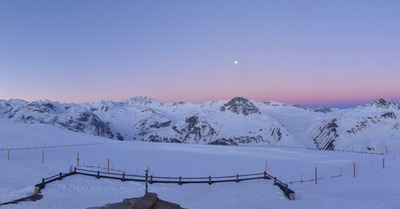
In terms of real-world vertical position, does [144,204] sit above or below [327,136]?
above

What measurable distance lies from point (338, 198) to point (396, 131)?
6482 inches

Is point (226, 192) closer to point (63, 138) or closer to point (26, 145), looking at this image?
point (26, 145)

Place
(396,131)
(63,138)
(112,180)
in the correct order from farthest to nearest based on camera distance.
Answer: (396,131) < (63,138) < (112,180)

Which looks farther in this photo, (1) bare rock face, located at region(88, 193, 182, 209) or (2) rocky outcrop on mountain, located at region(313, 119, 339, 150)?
(2) rocky outcrop on mountain, located at region(313, 119, 339, 150)

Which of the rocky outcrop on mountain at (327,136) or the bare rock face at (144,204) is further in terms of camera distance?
the rocky outcrop on mountain at (327,136)

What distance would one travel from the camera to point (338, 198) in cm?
2367

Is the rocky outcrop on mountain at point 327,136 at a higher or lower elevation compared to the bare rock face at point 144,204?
lower

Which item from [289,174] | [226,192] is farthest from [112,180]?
[289,174]

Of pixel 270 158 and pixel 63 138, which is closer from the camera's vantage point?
pixel 270 158

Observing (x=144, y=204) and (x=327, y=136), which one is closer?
(x=144, y=204)

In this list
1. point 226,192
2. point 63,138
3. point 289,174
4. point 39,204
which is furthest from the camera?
point 63,138

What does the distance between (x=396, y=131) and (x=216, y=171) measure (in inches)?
5885

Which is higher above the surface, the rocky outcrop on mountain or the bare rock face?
the bare rock face

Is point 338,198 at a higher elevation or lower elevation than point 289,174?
higher
